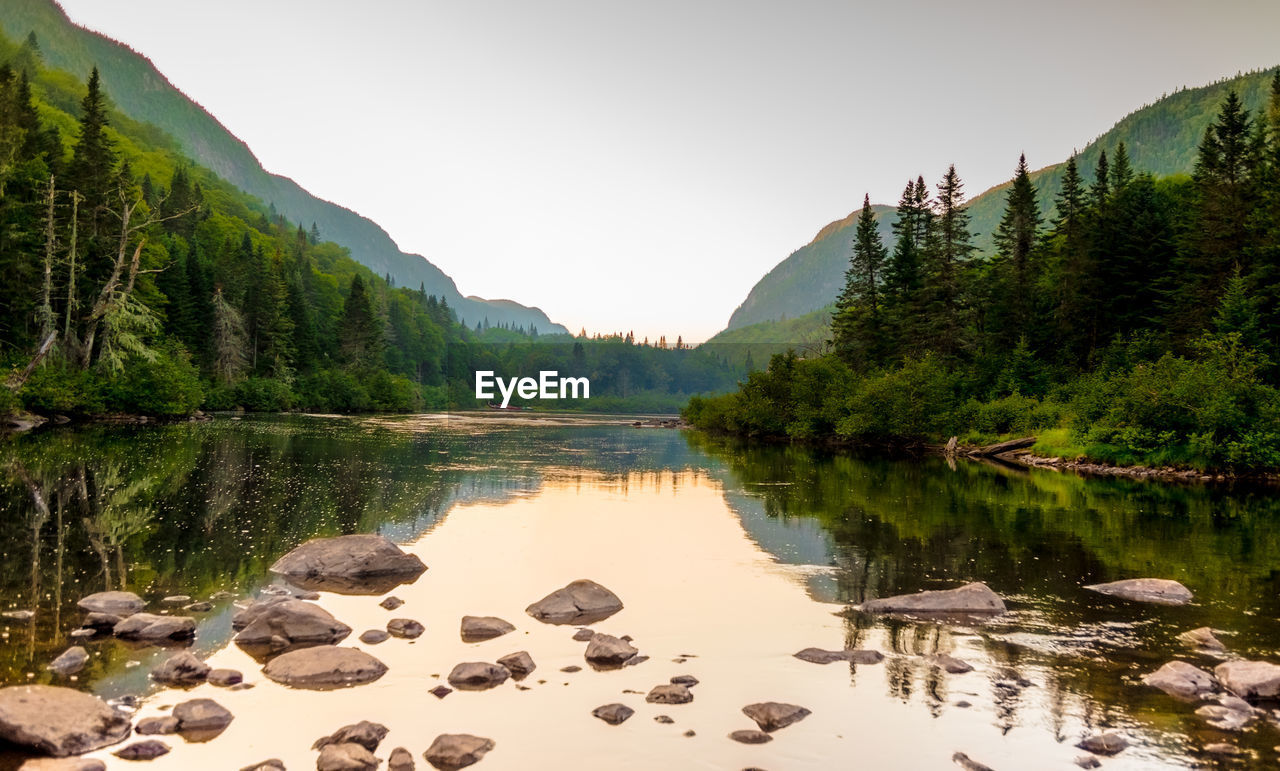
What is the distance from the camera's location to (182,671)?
11.5 metres

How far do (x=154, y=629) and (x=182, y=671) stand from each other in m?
2.28

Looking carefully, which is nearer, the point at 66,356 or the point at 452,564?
the point at 452,564

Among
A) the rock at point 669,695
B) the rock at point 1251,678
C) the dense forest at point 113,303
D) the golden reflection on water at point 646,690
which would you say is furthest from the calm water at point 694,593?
the dense forest at point 113,303

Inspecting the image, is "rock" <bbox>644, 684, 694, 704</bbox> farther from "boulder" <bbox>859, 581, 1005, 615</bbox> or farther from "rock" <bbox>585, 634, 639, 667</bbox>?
"boulder" <bbox>859, 581, 1005, 615</bbox>

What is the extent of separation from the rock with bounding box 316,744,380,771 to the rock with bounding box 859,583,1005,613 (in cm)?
1090

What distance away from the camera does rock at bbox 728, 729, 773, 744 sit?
1005cm

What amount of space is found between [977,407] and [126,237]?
7631cm

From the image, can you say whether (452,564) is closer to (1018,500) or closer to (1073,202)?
(1018,500)

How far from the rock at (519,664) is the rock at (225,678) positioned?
3813 millimetres

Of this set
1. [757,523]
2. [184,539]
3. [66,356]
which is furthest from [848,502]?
[66,356]

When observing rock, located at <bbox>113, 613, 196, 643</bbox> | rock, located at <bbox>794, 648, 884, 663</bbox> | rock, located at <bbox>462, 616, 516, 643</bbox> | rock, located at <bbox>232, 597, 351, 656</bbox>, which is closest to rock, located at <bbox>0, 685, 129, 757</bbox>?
rock, located at <bbox>232, 597, 351, 656</bbox>

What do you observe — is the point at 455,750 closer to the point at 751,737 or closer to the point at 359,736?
the point at 359,736

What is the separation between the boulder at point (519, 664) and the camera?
40.3ft

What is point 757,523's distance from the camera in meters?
28.6
